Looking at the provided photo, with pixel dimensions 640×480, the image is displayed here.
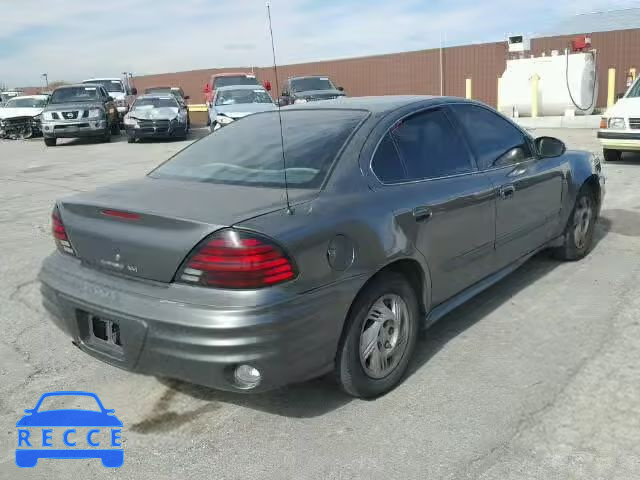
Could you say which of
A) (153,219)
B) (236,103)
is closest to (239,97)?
(236,103)

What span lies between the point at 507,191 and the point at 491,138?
1.39 feet

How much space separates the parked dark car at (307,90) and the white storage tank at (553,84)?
16.7ft

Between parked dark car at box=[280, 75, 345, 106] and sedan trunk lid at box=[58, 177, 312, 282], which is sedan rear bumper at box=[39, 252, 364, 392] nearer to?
sedan trunk lid at box=[58, 177, 312, 282]

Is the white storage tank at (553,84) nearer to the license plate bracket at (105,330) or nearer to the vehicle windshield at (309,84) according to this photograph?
the vehicle windshield at (309,84)

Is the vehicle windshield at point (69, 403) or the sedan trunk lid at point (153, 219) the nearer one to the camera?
the sedan trunk lid at point (153, 219)

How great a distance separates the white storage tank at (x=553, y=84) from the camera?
15906mm

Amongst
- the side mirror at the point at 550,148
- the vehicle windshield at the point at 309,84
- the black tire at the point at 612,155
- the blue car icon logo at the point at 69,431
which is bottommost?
the black tire at the point at 612,155

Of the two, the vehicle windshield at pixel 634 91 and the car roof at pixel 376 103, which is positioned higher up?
the car roof at pixel 376 103

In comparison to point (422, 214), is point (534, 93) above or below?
below

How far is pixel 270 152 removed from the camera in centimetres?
346

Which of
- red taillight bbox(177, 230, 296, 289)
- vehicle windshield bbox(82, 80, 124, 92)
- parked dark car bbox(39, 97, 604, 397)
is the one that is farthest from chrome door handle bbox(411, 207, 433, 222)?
vehicle windshield bbox(82, 80, 124, 92)

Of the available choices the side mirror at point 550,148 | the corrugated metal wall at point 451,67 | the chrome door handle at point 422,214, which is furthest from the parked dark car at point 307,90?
the chrome door handle at point 422,214

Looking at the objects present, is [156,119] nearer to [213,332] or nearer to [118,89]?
[118,89]

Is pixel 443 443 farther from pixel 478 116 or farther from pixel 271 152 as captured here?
pixel 478 116
